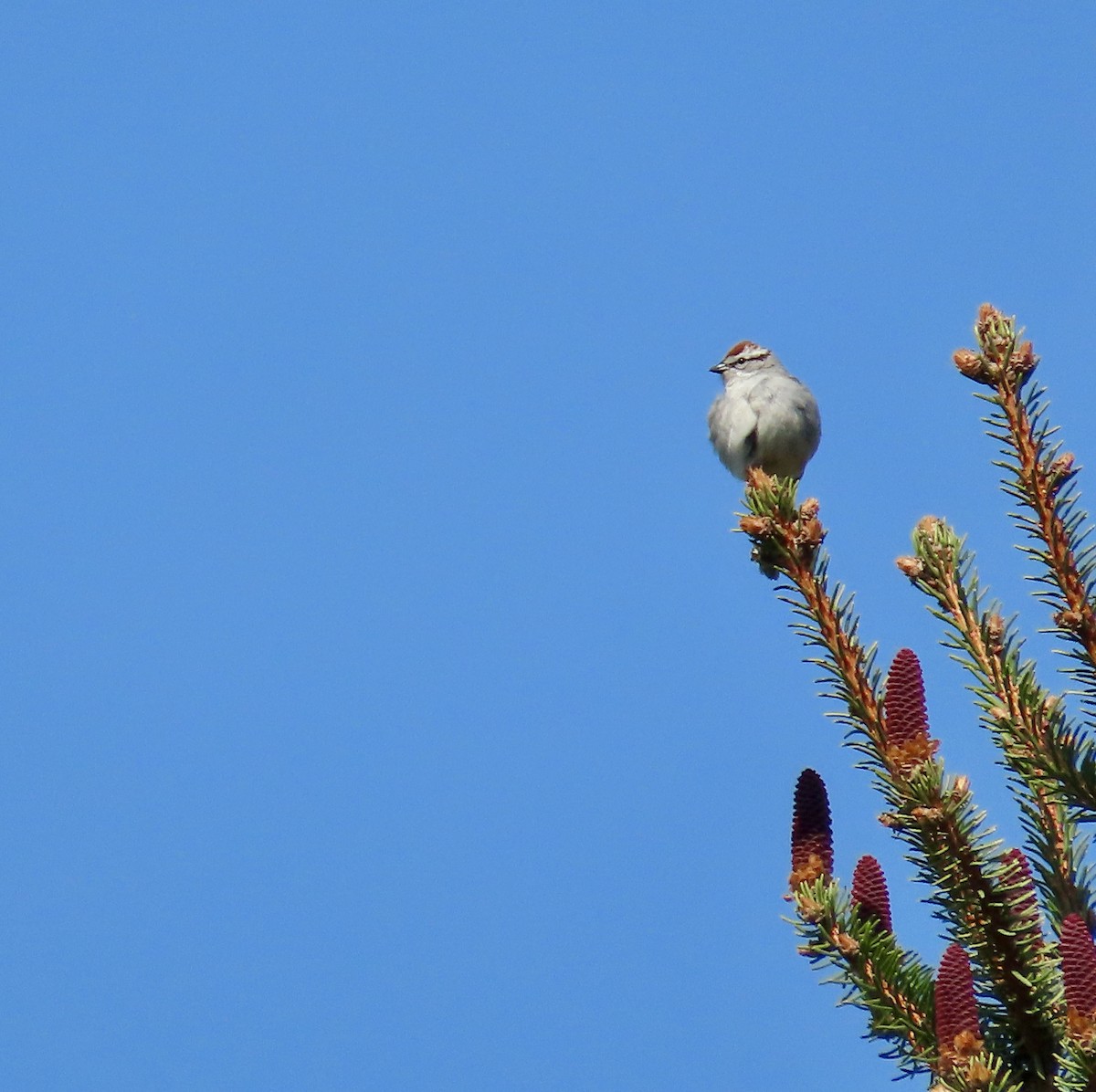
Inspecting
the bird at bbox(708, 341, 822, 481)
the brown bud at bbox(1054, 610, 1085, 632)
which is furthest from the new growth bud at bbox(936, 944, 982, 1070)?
the bird at bbox(708, 341, 822, 481)

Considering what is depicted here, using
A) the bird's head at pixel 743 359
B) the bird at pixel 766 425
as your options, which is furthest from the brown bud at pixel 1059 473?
the bird's head at pixel 743 359

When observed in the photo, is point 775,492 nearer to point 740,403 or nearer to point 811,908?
point 811,908

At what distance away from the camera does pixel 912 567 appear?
2812 millimetres

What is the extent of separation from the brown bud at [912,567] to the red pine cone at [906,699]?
310 mm

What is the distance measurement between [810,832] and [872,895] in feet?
0.50

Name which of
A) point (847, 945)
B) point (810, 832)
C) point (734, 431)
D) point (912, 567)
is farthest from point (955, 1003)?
point (734, 431)

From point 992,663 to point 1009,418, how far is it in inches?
18.8

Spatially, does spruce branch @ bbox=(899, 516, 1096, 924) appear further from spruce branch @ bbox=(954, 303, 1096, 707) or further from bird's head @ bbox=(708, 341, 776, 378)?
bird's head @ bbox=(708, 341, 776, 378)

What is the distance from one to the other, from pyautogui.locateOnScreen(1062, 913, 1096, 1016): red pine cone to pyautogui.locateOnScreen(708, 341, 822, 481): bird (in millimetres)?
5886

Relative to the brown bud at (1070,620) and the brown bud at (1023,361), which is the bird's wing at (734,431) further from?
the brown bud at (1070,620)

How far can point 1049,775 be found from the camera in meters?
2.48

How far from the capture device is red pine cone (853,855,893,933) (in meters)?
2.55

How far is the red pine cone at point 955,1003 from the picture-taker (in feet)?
7.25

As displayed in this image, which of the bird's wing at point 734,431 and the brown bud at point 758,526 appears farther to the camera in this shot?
the bird's wing at point 734,431
